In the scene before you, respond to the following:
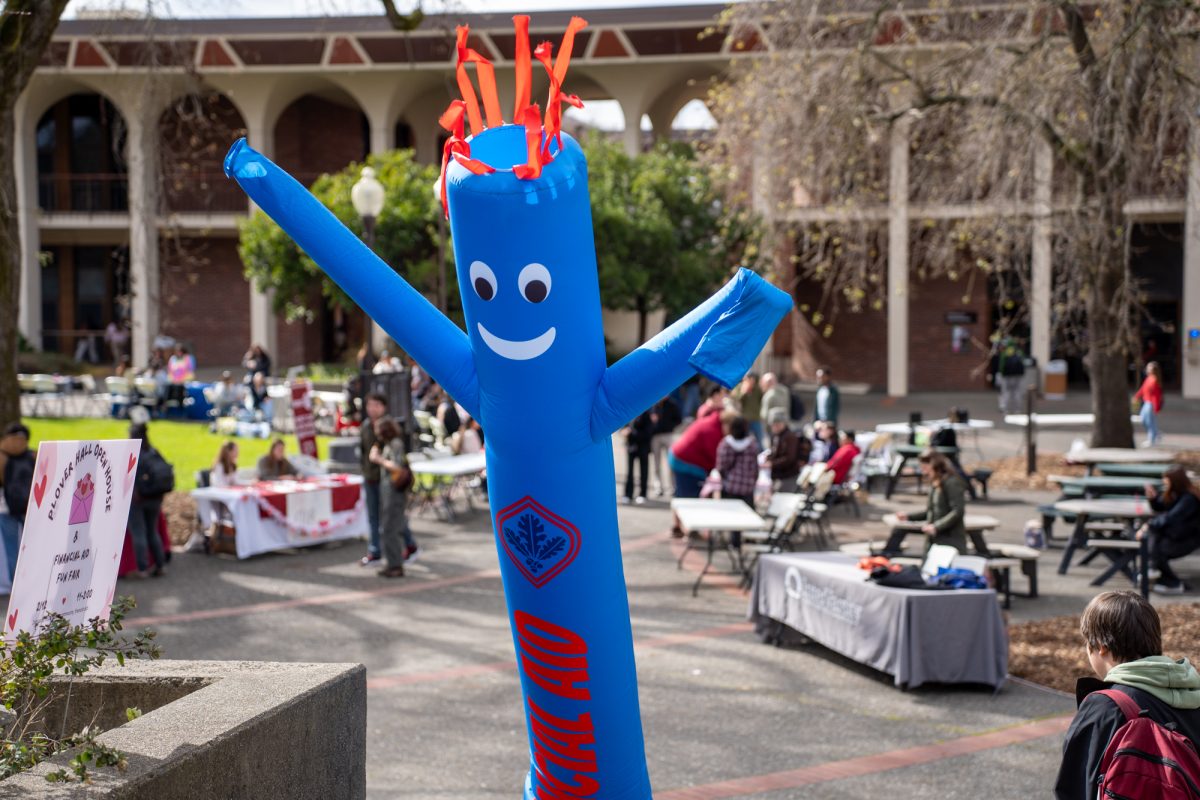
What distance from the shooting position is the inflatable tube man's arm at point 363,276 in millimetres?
5191

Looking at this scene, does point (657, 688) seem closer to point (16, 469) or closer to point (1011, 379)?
point (16, 469)

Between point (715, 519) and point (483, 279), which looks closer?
point (483, 279)

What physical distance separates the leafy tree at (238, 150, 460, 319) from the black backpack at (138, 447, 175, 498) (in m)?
16.8

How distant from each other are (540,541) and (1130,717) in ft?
7.15

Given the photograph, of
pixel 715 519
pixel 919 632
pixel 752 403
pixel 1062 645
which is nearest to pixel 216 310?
pixel 752 403

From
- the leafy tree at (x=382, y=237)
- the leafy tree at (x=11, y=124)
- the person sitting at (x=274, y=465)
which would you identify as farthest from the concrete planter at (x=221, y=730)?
the leafy tree at (x=382, y=237)

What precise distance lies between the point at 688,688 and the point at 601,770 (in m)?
4.05

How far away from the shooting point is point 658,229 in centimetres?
2936

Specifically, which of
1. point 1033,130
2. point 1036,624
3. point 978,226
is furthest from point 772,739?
point 978,226

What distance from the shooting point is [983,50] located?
55.4 ft

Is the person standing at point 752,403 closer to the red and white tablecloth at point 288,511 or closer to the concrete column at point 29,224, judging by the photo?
the red and white tablecloth at point 288,511

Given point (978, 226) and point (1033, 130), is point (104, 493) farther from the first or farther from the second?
point (978, 226)

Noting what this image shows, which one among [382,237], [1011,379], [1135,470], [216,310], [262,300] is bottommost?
[1135,470]

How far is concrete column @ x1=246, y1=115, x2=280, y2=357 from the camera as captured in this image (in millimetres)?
36625
